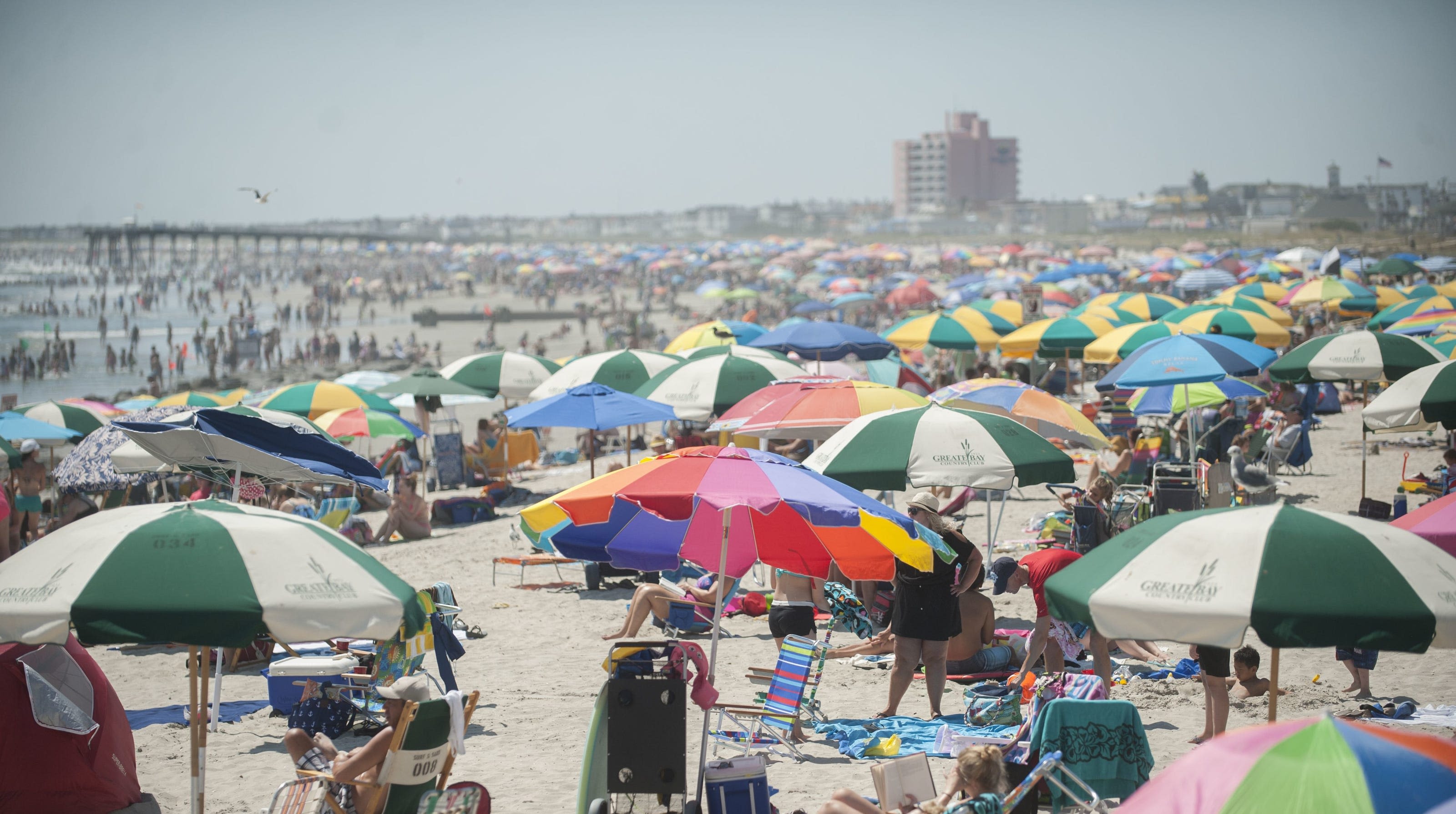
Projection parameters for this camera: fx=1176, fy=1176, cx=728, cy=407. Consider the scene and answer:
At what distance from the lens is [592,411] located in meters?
11.4

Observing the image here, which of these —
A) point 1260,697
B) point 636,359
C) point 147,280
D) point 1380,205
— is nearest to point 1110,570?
point 1260,697

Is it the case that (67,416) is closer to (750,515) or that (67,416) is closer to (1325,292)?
(750,515)

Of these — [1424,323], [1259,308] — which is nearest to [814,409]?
[1424,323]

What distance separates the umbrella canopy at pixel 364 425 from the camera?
12922 millimetres

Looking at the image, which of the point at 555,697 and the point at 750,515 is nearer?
the point at 750,515

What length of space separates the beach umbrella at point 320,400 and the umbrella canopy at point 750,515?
9.34 metres

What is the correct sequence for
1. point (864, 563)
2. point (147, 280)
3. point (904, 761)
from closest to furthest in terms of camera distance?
1. point (904, 761)
2. point (864, 563)
3. point (147, 280)

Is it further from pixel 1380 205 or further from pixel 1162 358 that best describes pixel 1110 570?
pixel 1380 205

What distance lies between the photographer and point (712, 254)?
77875 millimetres

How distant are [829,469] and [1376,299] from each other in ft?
60.9

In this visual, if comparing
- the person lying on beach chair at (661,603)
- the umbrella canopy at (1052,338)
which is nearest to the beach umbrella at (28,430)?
the person lying on beach chair at (661,603)

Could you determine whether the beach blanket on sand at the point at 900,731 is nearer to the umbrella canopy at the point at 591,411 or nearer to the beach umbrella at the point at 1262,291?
the umbrella canopy at the point at 591,411

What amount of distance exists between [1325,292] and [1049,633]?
17889mm

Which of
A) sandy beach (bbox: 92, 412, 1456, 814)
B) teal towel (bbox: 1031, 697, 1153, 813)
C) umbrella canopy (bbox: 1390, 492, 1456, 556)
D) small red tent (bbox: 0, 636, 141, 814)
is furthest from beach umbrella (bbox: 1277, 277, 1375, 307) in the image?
small red tent (bbox: 0, 636, 141, 814)
